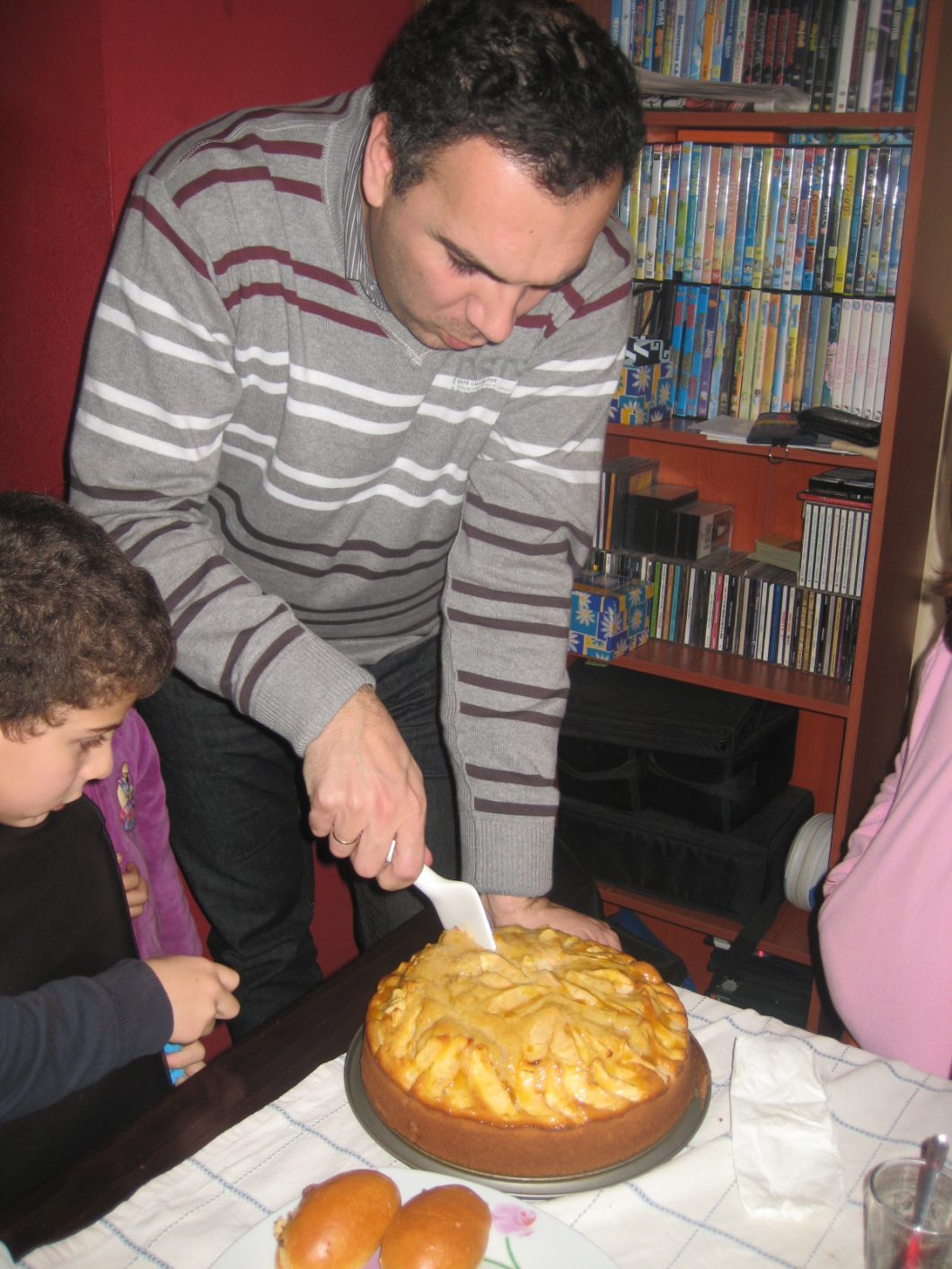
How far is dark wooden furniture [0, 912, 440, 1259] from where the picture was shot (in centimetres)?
78

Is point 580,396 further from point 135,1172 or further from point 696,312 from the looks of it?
point 696,312

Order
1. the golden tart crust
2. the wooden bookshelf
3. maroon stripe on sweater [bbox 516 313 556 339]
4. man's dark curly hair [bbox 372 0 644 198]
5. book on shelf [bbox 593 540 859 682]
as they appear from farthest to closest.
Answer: book on shelf [bbox 593 540 859 682] < the wooden bookshelf < maroon stripe on sweater [bbox 516 313 556 339] < man's dark curly hair [bbox 372 0 644 198] < the golden tart crust

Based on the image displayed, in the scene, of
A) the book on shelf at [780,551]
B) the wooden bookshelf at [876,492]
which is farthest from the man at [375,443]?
the book on shelf at [780,551]

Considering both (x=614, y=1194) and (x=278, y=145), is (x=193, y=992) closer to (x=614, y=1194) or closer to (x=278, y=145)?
(x=614, y=1194)

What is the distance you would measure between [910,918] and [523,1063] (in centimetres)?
58

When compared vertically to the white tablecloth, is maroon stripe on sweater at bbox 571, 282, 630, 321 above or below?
above

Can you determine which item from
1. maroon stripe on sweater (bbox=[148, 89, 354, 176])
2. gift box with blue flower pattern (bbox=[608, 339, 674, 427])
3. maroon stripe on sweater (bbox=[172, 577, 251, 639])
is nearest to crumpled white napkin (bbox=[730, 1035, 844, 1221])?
maroon stripe on sweater (bbox=[172, 577, 251, 639])

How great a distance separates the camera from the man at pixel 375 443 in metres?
0.94

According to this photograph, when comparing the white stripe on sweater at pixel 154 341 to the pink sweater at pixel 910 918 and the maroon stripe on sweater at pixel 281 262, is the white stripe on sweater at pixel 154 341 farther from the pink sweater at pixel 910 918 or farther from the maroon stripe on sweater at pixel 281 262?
the pink sweater at pixel 910 918

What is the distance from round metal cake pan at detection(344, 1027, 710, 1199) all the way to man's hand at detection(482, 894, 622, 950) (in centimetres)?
25

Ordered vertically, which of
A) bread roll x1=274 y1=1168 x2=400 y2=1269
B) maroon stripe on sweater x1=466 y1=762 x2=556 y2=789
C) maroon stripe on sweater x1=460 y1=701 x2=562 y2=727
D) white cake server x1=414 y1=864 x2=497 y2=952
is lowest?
bread roll x1=274 y1=1168 x2=400 y2=1269

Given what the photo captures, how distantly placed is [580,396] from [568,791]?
1.25 m

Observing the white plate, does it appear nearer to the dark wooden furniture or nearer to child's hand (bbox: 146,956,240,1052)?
the dark wooden furniture

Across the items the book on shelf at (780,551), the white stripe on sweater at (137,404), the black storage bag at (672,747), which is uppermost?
the white stripe on sweater at (137,404)
